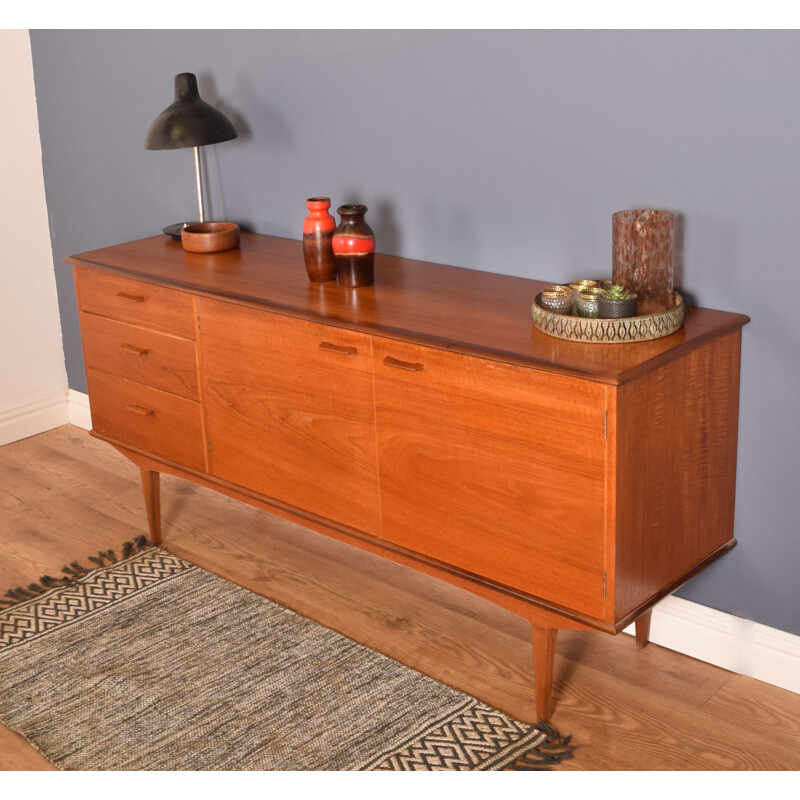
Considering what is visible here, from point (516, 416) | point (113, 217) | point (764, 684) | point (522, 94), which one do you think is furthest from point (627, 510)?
point (113, 217)

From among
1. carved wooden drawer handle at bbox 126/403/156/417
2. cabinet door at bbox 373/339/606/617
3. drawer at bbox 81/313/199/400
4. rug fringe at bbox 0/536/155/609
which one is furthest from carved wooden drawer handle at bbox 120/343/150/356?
cabinet door at bbox 373/339/606/617

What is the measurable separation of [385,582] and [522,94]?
1244mm

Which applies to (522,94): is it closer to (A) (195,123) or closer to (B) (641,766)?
(A) (195,123)

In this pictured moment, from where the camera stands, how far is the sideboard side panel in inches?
75.8

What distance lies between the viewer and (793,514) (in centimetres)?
217

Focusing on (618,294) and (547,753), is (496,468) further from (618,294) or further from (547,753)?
(547,753)

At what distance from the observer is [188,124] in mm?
2729

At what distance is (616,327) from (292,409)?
797mm

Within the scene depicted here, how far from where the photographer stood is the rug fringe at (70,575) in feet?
8.96

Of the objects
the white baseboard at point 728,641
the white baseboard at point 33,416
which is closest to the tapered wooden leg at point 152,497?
the white baseboard at point 33,416

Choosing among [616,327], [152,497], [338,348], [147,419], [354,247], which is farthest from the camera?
[152,497]

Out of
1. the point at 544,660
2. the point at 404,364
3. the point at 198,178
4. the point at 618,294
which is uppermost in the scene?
the point at 198,178

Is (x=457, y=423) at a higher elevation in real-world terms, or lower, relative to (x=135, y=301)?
lower

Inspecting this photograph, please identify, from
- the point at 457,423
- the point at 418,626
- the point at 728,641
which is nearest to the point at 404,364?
the point at 457,423
